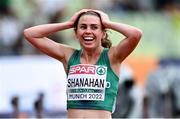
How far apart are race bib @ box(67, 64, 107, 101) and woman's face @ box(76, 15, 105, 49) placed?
0.21m

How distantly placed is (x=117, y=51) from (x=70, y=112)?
2.26 feet

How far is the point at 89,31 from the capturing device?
852cm

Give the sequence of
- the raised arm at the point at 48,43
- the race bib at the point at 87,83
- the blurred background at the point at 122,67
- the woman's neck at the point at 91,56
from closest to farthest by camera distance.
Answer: the race bib at the point at 87,83
the woman's neck at the point at 91,56
the raised arm at the point at 48,43
the blurred background at the point at 122,67

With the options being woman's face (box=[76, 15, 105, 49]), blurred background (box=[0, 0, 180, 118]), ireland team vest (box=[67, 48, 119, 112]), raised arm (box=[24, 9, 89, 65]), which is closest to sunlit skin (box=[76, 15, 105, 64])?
woman's face (box=[76, 15, 105, 49])

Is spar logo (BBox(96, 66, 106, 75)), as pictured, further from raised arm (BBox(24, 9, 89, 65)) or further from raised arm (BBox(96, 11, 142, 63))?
raised arm (BBox(24, 9, 89, 65))

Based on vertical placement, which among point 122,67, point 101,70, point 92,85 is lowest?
point 92,85

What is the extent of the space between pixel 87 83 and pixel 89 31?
0.46m

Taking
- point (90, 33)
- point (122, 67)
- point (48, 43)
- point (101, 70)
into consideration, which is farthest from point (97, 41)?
point (122, 67)

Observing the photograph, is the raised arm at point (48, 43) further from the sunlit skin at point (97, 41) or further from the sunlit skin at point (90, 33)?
the sunlit skin at point (90, 33)

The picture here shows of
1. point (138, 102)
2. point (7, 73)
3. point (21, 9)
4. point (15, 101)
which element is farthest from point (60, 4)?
point (15, 101)

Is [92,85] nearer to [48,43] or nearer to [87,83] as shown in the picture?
[87,83]

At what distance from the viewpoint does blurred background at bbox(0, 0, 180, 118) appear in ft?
46.2

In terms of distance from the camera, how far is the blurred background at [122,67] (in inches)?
554

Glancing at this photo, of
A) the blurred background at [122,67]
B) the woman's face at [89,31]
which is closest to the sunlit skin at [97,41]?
the woman's face at [89,31]
